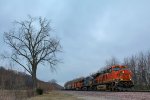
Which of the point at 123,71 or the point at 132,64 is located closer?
the point at 123,71

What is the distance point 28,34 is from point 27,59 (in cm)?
553

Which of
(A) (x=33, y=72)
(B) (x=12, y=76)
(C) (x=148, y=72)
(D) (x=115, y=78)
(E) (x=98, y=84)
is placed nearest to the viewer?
(B) (x=12, y=76)

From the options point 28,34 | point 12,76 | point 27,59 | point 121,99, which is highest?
point 28,34

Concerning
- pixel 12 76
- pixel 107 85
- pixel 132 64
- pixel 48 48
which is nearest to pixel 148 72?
pixel 132 64

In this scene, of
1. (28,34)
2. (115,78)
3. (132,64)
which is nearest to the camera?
(115,78)

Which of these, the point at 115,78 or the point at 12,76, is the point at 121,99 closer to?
the point at 12,76

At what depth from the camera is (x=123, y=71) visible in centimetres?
4466

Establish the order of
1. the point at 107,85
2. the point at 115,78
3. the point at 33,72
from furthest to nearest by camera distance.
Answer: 1. the point at 33,72
2. the point at 107,85
3. the point at 115,78

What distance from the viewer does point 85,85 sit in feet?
241

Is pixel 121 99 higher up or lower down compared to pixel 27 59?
lower down

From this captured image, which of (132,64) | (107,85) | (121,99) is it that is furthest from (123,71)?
(132,64)

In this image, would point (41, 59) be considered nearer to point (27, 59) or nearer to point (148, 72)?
point (27, 59)

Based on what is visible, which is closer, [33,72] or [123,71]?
[123,71]

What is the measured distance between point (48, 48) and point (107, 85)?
23.5m
